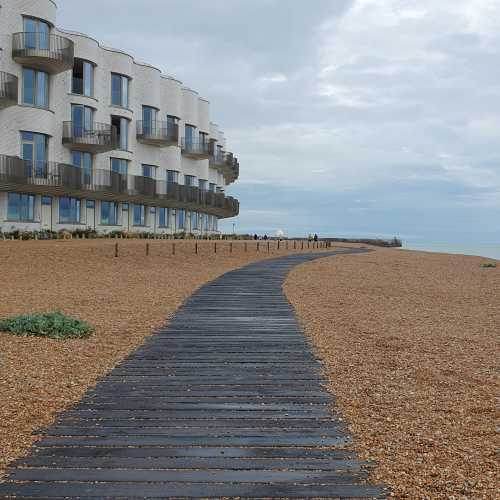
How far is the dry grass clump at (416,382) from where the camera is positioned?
4.64m

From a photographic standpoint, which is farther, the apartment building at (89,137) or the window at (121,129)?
the window at (121,129)

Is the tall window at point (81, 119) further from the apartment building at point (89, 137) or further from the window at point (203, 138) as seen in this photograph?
the window at point (203, 138)

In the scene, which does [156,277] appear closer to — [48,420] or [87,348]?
[87,348]

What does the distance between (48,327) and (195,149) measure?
45094 mm

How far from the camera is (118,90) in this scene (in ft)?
143

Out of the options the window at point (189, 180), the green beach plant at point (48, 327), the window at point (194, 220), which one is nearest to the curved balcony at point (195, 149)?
the window at point (189, 180)

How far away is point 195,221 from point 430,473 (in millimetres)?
52689

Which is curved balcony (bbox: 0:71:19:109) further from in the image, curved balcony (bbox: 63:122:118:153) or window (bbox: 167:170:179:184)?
window (bbox: 167:170:179:184)

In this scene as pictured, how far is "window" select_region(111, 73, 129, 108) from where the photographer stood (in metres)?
43.2

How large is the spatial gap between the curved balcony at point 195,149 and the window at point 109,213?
1202cm

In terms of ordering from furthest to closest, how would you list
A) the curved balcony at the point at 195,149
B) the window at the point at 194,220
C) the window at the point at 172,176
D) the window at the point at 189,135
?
1. the window at the point at 194,220
2. the window at the point at 189,135
3. the curved balcony at the point at 195,149
4. the window at the point at 172,176


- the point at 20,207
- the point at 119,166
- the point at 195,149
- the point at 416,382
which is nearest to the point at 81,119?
the point at 119,166

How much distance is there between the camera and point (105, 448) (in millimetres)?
4980

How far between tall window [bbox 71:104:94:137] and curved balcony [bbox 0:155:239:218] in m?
2.79
